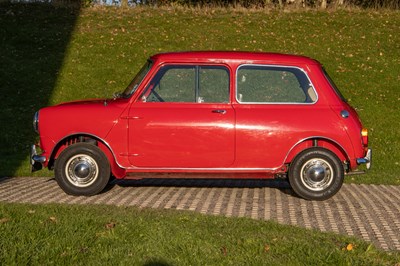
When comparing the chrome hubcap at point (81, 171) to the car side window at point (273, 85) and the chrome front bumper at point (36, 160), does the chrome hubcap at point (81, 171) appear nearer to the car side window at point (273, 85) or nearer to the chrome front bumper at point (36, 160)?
the chrome front bumper at point (36, 160)

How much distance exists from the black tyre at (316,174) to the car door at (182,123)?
35.6 inches

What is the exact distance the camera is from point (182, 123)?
31.1 feet

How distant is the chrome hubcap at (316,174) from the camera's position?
9.48m

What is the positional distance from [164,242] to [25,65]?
49.9ft

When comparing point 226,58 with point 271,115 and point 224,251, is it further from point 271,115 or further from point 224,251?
point 224,251

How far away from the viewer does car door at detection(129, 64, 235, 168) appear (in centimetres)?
950

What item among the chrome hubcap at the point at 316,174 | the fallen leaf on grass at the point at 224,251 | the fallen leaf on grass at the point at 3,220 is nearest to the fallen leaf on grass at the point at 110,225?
the fallen leaf on grass at the point at 3,220

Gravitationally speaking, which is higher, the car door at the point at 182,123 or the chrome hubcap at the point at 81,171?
the car door at the point at 182,123

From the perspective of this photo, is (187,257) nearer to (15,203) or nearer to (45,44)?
(15,203)

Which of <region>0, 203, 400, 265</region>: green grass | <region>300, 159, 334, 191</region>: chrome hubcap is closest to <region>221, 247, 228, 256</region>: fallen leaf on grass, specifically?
<region>0, 203, 400, 265</region>: green grass

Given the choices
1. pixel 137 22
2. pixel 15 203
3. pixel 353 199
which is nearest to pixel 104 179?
pixel 15 203

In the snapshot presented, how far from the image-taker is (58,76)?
20031 mm

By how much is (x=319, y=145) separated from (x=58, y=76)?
38.9ft

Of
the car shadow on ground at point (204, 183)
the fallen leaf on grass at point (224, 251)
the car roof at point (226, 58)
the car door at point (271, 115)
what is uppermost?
the car roof at point (226, 58)
